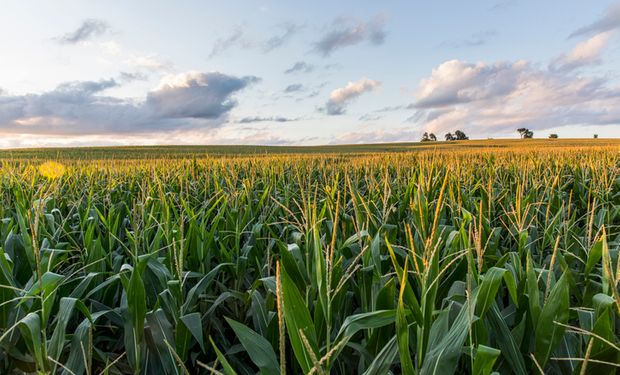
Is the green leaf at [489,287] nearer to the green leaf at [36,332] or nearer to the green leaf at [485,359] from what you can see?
the green leaf at [485,359]

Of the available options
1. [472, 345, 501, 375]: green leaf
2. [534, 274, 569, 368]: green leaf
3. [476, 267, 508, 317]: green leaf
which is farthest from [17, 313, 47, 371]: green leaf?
[534, 274, 569, 368]: green leaf

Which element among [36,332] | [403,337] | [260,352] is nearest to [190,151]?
[36,332]

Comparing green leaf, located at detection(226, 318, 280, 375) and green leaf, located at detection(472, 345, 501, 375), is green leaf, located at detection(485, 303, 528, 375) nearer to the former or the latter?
green leaf, located at detection(472, 345, 501, 375)

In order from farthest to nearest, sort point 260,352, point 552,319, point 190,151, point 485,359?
1. point 190,151
2. point 552,319
3. point 260,352
4. point 485,359

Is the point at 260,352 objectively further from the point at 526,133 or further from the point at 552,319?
the point at 526,133

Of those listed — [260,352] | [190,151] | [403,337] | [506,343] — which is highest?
[190,151]

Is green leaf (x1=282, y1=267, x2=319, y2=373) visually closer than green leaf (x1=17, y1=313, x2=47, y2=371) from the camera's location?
Yes

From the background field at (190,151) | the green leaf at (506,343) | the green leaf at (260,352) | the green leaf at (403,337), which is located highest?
the background field at (190,151)

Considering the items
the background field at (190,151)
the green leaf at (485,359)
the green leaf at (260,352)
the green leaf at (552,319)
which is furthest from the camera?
the background field at (190,151)

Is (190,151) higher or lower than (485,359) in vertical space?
higher

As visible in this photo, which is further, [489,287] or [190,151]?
[190,151]

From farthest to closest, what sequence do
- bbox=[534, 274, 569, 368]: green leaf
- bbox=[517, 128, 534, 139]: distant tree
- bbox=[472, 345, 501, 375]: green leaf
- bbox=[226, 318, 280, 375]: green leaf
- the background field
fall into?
1. bbox=[517, 128, 534, 139]: distant tree
2. the background field
3. bbox=[534, 274, 569, 368]: green leaf
4. bbox=[226, 318, 280, 375]: green leaf
5. bbox=[472, 345, 501, 375]: green leaf

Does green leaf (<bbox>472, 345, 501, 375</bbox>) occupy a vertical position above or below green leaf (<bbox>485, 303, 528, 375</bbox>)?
above

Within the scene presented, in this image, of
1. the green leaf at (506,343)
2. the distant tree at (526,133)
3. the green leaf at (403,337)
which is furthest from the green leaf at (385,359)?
the distant tree at (526,133)
